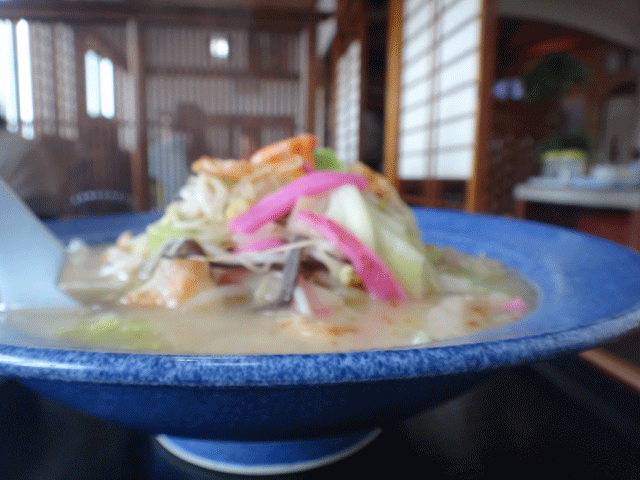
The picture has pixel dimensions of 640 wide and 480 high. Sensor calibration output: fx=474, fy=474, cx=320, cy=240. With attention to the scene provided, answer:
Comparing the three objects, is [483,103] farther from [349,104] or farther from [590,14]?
[590,14]

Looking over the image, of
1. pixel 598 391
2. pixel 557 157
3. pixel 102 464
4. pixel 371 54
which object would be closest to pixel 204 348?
pixel 102 464

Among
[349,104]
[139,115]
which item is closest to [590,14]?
[349,104]

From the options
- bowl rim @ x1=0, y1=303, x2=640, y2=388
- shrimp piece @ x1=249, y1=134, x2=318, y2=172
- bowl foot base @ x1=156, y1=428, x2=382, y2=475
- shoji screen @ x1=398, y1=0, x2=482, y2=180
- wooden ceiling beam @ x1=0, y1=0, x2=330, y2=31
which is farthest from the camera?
wooden ceiling beam @ x1=0, y1=0, x2=330, y2=31

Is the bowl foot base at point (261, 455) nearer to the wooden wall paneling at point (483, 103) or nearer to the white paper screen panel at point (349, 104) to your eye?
the wooden wall paneling at point (483, 103)

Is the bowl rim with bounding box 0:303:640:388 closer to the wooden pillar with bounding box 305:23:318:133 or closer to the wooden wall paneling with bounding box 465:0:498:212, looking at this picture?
the wooden wall paneling with bounding box 465:0:498:212

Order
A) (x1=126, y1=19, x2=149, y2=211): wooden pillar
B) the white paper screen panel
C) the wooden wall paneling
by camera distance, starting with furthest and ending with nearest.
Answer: the white paper screen panel < (x1=126, y1=19, x2=149, y2=211): wooden pillar < the wooden wall paneling

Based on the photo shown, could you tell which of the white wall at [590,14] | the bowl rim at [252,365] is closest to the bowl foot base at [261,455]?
the bowl rim at [252,365]

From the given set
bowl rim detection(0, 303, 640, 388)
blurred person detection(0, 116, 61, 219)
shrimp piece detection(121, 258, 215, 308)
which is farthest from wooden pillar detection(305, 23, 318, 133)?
bowl rim detection(0, 303, 640, 388)
